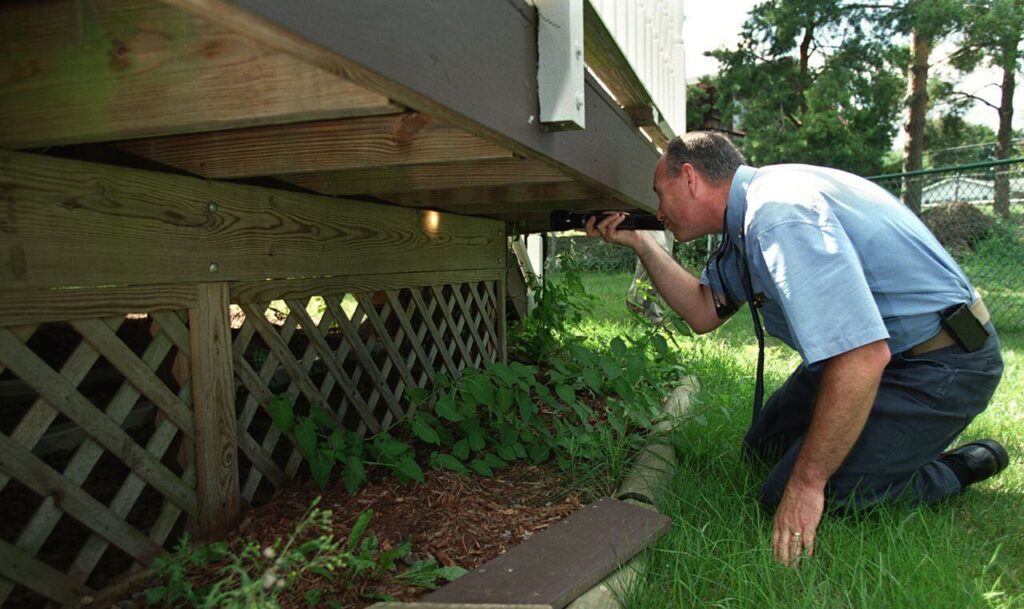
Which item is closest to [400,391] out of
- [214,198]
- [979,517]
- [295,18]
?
[214,198]

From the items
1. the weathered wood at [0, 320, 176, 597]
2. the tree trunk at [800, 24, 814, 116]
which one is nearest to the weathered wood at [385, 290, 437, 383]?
the weathered wood at [0, 320, 176, 597]

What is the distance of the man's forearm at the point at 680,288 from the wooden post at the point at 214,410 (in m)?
1.66

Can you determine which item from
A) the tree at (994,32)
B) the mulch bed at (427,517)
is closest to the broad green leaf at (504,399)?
the mulch bed at (427,517)

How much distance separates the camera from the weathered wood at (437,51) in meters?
0.82

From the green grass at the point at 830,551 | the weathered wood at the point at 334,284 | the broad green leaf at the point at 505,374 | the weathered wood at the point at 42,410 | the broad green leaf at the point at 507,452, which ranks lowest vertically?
the green grass at the point at 830,551

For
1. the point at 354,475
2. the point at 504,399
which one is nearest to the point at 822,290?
the point at 504,399

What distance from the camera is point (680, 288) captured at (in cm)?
293

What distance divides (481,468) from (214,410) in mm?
941

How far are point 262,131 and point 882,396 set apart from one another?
6.74 ft

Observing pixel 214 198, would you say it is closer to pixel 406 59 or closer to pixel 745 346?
pixel 406 59

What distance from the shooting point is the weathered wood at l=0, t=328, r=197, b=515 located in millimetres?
1505

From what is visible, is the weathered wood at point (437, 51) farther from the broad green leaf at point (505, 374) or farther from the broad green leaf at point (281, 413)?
the broad green leaf at point (281, 413)

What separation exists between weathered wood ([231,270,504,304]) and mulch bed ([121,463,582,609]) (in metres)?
0.65

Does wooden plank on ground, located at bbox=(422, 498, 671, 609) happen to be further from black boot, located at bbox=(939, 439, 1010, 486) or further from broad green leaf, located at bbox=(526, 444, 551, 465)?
black boot, located at bbox=(939, 439, 1010, 486)
